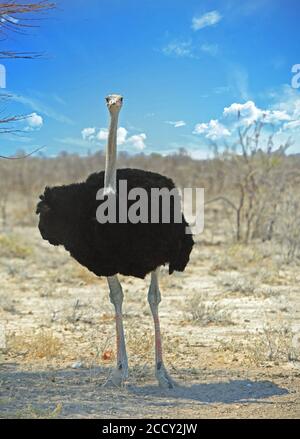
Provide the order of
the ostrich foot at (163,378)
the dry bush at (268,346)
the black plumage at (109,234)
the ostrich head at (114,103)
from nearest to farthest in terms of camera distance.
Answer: the black plumage at (109,234) < the ostrich foot at (163,378) < the ostrich head at (114,103) < the dry bush at (268,346)

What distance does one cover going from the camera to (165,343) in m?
6.66

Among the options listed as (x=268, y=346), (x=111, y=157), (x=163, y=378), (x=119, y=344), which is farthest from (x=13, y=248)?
(x=163, y=378)

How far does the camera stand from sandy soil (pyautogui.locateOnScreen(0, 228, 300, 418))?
4809 mm

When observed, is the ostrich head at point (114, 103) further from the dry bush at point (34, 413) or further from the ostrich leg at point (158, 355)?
the dry bush at point (34, 413)

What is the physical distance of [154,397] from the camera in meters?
5.04

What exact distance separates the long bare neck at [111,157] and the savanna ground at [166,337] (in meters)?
1.51

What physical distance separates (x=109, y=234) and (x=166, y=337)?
2.19m

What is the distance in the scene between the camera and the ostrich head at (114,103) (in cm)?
549

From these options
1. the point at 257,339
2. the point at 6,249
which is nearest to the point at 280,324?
the point at 257,339

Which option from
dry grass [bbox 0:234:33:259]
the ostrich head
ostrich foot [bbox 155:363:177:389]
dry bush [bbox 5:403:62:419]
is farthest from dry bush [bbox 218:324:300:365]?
dry grass [bbox 0:234:33:259]

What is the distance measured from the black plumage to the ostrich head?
49 cm

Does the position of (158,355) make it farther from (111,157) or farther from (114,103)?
(114,103)

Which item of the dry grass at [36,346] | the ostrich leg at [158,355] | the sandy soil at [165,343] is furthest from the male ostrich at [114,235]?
the dry grass at [36,346]

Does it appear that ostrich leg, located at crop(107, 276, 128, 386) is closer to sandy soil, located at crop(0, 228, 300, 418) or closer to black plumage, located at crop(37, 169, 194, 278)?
sandy soil, located at crop(0, 228, 300, 418)
